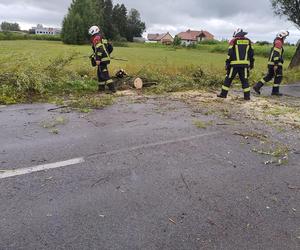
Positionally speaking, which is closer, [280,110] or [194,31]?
[280,110]

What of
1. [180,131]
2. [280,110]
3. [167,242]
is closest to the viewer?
[167,242]

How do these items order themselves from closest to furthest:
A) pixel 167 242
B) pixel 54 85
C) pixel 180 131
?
pixel 167 242
pixel 180 131
pixel 54 85

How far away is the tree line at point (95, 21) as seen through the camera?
67.9 m

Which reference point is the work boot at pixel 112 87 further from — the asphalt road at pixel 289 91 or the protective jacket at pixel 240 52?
the asphalt road at pixel 289 91

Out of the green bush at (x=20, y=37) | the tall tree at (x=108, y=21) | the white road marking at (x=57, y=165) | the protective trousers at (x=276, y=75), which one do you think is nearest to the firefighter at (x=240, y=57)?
the protective trousers at (x=276, y=75)

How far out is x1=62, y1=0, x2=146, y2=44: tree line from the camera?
6788 cm

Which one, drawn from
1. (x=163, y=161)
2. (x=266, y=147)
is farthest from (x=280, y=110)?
(x=163, y=161)

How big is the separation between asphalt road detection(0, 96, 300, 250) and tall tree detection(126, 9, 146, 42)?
274ft

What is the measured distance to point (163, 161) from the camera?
489cm

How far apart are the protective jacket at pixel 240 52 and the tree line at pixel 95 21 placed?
200ft

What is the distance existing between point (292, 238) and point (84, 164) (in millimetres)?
2688

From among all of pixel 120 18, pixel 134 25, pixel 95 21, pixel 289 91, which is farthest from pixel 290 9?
pixel 134 25

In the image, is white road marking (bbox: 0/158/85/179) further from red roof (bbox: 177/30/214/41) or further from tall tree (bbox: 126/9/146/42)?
red roof (bbox: 177/30/214/41)

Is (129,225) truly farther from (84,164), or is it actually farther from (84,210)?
(84,164)
